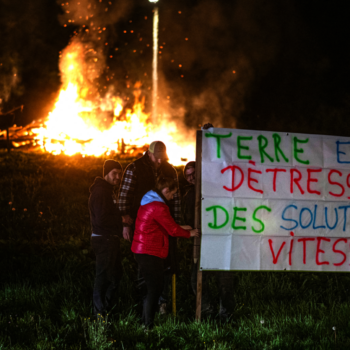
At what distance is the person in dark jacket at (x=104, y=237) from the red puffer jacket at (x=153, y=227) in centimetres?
49

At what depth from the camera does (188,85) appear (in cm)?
2538

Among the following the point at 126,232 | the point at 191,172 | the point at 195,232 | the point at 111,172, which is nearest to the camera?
the point at 195,232

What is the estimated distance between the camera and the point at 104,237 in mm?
5266

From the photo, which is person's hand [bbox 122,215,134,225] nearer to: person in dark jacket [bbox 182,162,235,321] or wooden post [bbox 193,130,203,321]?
person in dark jacket [bbox 182,162,235,321]

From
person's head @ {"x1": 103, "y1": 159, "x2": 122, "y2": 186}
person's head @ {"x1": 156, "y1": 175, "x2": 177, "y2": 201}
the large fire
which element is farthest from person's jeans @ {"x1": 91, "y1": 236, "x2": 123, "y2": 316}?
the large fire

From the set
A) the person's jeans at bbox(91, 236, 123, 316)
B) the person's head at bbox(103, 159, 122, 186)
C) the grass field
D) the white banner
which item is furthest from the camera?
the person's head at bbox(103, 159, 122, 186)

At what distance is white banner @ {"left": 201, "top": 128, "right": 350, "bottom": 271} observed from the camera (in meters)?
5.06

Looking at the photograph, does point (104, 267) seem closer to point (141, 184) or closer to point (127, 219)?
point (127, 219)

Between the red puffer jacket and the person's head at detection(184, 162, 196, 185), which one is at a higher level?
the person's head at detection(184, 162, 196, 185)

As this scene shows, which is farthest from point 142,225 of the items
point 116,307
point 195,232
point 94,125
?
point 94,125

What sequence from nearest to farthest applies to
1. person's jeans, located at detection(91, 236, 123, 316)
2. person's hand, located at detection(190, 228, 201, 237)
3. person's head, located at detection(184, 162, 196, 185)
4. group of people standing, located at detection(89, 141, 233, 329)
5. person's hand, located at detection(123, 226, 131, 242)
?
group of people standing, located at detection(89, 141, 233, 329)
person's hand, located at detection(190, 228, 201, 237)
person's jeans, located at detection(91, 236, 123, 316)
person's hand, located at detection(123, 226, 131, 242)
person's head, located at detection(184, 162, 196, 185)

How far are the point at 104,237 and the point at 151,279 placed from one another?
2.75ft

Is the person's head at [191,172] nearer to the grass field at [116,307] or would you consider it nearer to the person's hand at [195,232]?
the person's hand at [195,232]

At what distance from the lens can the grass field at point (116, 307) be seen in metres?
4.72
